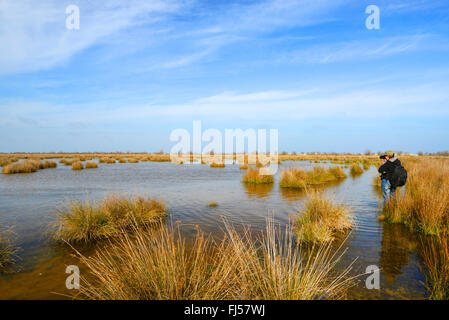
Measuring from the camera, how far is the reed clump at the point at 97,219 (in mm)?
6684

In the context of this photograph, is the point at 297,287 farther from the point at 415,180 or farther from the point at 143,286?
the point at 415,180

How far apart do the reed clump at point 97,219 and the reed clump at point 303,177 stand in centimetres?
992

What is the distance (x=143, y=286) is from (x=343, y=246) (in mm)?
4926

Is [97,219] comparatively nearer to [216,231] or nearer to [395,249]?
[216,231]

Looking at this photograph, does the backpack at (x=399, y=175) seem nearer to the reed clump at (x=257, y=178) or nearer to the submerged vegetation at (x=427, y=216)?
the submerged vegetation at (x=427, y=216)

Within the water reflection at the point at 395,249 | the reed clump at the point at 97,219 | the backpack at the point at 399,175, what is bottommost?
the water reflection at the point at 395,249

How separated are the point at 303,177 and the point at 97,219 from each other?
14.0 meters

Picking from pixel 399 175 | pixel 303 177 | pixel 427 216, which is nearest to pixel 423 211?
pixel 427 216

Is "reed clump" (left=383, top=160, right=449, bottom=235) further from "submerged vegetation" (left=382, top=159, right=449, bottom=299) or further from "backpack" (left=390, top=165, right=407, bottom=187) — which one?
"backpack" (left=390, top=165, right=407, bottom=187)

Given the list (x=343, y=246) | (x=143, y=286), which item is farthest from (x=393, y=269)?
(x=143, y=286)

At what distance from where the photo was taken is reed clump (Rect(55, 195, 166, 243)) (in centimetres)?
668

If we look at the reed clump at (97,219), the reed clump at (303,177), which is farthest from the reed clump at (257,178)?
the reed clump at (97,219)

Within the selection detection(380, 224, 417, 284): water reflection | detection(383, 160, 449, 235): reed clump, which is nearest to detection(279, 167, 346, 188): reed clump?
detection(383, 160, 449, 235): reed clump
